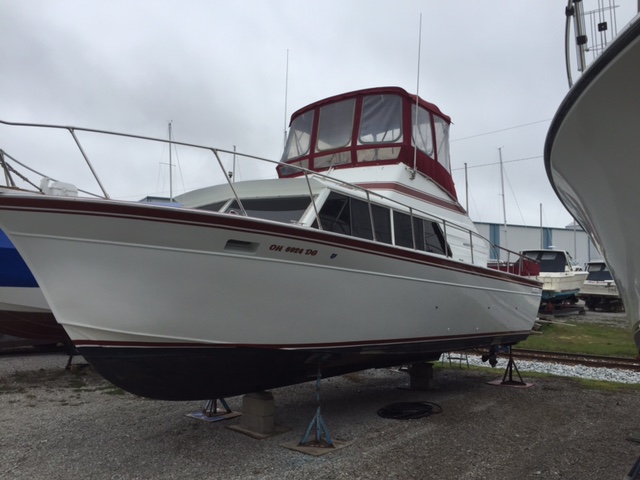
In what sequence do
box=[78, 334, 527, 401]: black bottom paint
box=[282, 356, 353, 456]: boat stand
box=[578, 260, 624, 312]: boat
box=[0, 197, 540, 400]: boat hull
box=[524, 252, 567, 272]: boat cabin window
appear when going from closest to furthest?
box=[0, 197, 540, 400]: boat hull
box=[78, 334, 527, 401]: black bottom paint
box=[282, 356, 353, 456]: boat stand
box=[524, 252, 567, 272]: boat cabin window
box=[578, 260, 624, 312]: boat

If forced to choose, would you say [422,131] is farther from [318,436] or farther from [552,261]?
[552,261]

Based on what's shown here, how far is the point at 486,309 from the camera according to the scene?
7.26 metres

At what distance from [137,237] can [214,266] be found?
65 centimetres

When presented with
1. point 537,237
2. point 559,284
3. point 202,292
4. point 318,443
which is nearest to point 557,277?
point 559,284

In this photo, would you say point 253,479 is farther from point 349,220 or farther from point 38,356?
point 38,356

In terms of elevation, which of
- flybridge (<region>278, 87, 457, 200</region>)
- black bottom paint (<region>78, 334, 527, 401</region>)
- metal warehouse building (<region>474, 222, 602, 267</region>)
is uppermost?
metal warehouse building (<region>474, 222, 602, 267</region>)

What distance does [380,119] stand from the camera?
24.1ft

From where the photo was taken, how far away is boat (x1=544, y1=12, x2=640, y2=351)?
3.07 meters

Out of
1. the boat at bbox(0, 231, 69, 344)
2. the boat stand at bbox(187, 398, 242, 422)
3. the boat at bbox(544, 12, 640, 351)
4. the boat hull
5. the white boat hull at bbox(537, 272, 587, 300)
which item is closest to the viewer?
the boat at bbox(544, 12, 640, 351)

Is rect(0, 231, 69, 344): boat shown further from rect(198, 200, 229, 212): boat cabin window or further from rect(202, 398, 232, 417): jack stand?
rect(198, 200, 229, 212): boat cabin window

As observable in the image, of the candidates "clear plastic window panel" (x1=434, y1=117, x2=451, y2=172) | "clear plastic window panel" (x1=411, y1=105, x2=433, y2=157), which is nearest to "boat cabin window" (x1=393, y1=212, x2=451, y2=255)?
"clear plastic window panel" (x1=411, y1=105, x2=433, y2=157)

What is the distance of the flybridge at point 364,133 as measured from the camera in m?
7.23

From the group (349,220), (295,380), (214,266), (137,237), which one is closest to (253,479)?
(295,380)

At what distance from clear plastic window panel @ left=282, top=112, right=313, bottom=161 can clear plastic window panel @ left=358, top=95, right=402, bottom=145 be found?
0.88 m
